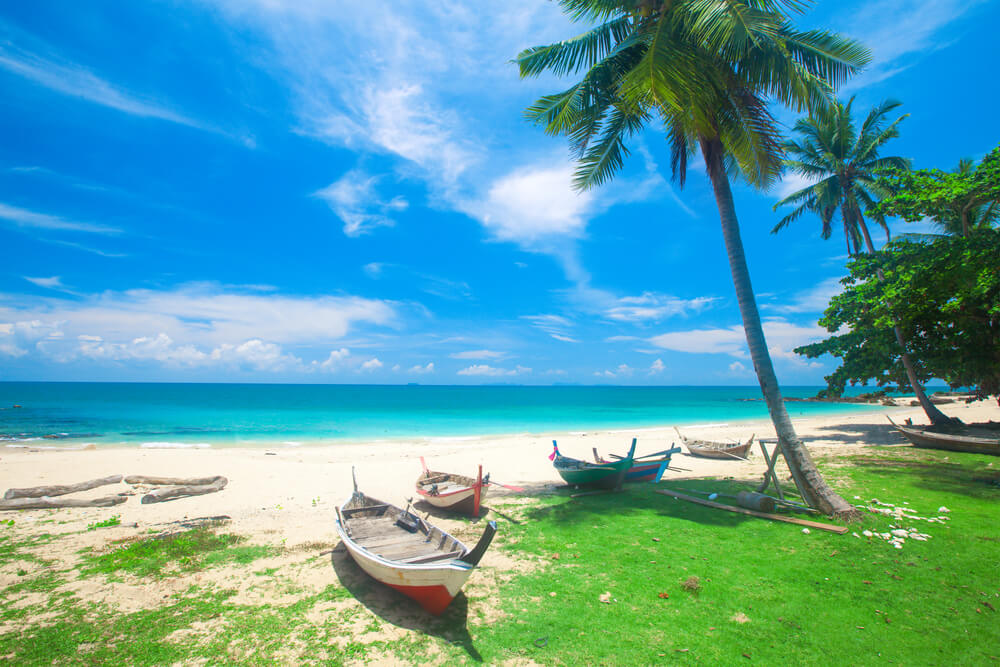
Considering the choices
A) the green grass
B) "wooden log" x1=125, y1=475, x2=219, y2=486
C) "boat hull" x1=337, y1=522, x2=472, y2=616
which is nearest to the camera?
"boat hull" x1=337, y1=522, x2=472, y2=616

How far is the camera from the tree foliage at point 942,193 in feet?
35.5

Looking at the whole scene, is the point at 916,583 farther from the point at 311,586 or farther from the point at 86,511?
the point at 86,511

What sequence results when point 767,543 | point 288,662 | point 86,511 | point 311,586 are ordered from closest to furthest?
point 288,662
point 311,586
point 767,543
point 86,511

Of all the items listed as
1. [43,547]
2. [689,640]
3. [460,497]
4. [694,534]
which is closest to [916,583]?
[694,534]

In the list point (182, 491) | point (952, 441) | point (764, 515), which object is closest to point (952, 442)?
point (952, 441)

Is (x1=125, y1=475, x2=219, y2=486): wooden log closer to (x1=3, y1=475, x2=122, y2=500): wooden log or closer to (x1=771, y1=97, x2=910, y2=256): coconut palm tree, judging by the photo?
(x1=3, y1=475, x2=122, y2=500): wooden log

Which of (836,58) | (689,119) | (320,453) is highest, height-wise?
(836,58)

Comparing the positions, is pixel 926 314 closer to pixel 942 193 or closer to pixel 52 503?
pixel 942 193

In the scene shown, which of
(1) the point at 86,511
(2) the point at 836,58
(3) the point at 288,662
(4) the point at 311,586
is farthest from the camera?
(1) the point at 86,511

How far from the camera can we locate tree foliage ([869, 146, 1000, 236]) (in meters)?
10.8

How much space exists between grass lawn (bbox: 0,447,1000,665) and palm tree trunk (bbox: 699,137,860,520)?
75 cm

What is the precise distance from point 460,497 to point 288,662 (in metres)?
5.39

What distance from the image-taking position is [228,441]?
2623cm

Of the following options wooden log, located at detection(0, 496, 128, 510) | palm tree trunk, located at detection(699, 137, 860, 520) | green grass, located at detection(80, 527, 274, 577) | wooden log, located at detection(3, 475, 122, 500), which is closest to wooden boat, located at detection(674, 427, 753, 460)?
palm tree trunk, located at detection(699, 137, 860, 520)
